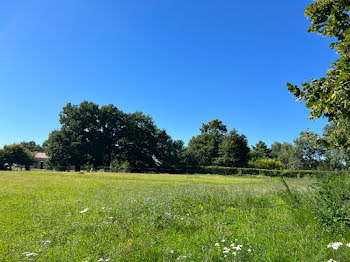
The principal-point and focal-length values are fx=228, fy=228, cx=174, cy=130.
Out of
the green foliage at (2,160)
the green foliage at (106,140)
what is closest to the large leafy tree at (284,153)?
the green foliage at (106,140)

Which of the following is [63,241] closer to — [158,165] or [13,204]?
[13,204]

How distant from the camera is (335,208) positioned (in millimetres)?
5285

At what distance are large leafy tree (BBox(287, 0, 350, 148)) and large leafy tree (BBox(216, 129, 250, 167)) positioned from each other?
6212 centimetres

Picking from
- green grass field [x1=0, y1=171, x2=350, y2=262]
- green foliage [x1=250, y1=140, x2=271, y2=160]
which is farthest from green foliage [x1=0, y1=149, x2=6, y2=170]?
green foliage [x1=250, y1=140, x2=271, y2=160]

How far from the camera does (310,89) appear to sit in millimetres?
5367

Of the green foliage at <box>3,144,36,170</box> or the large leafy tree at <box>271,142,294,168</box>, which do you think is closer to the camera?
the green foliage at <box>3,144,36,170</box>

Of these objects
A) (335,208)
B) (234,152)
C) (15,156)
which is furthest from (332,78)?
(15,156)

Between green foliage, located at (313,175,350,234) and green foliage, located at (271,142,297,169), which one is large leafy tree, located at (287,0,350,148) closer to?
green foliage, located at (313,175,350,234)

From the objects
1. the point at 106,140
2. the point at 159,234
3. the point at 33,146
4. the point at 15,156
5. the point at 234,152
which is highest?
the point at 33,146

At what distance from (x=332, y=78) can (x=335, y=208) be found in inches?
123

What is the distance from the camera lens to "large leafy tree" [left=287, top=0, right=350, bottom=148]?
4367 mm

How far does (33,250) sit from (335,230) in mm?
6498

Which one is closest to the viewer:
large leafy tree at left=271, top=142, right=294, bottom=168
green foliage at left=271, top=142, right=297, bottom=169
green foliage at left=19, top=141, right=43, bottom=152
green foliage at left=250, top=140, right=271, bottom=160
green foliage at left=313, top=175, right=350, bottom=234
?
green foliage at left=313, top=175, right=350, bottom=234

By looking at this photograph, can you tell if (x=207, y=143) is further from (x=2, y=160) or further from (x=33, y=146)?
(x=33, y=146)
